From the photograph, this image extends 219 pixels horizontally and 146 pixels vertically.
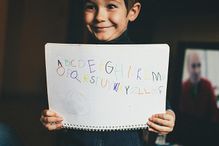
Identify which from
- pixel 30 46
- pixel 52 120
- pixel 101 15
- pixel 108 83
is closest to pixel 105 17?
pixel 101 15

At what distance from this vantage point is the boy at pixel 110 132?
74cm

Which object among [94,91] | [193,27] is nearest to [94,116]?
[94,91]

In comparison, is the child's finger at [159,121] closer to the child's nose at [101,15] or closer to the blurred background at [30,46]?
the child's nose at [101,15]

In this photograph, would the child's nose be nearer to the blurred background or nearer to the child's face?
the child's face

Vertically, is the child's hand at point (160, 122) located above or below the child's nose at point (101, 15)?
below

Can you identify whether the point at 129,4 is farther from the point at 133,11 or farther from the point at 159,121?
the point at 159,121

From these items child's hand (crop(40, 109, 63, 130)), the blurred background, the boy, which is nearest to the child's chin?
the boy

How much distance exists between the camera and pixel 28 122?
215cm

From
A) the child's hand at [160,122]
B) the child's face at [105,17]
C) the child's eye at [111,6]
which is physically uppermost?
the child's eye at [111,6]

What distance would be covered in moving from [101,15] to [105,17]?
0.01 m

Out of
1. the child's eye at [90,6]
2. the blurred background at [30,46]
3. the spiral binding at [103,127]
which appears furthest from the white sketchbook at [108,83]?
the blurred background at [30,46]

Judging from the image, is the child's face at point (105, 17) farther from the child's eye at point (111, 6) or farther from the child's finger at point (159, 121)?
the child's finger at point (159, 121)

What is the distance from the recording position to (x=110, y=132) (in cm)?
77

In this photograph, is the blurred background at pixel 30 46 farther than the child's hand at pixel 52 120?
Yes
